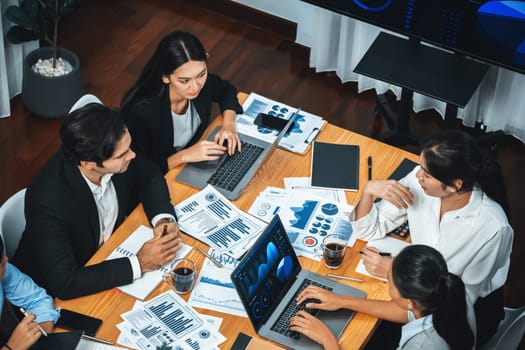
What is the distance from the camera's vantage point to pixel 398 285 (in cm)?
281

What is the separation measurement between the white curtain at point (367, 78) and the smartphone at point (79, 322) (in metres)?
2.78

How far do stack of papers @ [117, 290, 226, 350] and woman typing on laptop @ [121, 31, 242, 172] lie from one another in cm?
76

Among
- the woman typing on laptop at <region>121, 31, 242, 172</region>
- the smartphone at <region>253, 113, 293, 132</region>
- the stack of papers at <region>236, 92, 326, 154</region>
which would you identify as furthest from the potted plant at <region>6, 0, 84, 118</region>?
the smartphone at <region>253, 113, 293, 132</region>

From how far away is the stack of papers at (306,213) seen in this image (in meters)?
3.36

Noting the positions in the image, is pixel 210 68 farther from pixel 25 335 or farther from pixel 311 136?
pixel 25 335

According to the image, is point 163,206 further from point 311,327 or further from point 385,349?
point 385,349

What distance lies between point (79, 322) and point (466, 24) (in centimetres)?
220

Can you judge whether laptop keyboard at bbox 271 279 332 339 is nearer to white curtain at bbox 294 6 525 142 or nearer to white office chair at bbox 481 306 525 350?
white office chair at bbox 481 306 525 350

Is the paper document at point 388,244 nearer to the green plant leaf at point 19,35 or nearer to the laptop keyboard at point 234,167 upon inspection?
the laptop keyboard at point 234,167

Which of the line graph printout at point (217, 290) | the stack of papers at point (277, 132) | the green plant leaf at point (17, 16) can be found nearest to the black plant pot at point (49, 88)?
the green plant leaf at point (17, 16)

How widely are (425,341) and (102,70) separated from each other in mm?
3239

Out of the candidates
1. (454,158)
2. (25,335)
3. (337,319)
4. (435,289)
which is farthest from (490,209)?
(25,335)

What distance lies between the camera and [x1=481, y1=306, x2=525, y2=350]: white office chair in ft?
9.95

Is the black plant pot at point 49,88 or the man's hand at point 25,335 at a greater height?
the man's hand at point 25,335
